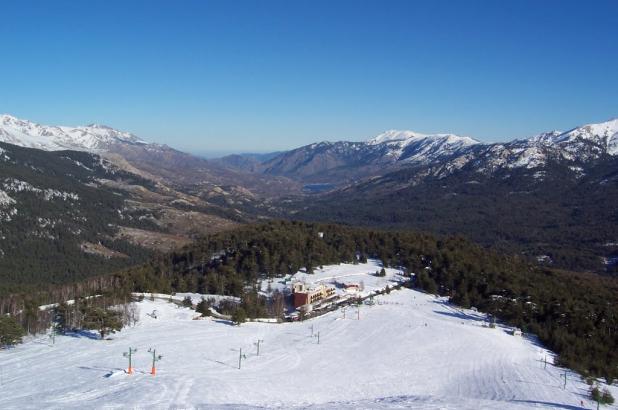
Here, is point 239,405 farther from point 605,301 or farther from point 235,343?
point 605,301

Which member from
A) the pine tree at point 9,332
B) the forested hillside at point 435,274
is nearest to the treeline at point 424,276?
the forested hillside at point 435,274

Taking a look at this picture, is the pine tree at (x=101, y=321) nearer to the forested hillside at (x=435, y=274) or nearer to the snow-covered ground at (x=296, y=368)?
the snow-covered ground at (x=296, y=368)

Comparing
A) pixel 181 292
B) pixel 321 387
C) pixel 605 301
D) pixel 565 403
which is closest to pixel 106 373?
pixel 321 387

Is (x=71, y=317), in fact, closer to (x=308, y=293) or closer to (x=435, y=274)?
(x=308, y=293)

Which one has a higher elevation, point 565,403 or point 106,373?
point 106,373

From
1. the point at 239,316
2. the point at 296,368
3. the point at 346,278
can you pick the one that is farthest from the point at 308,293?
the point at 296,368

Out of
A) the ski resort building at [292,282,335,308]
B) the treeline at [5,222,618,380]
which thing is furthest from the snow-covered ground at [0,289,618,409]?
the ski resort building at [292,282,335,308]

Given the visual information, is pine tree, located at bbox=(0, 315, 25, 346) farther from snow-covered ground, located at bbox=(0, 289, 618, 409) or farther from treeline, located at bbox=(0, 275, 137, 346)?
snow-covered ground, located at bbox=(0, 289, 618, 409)
